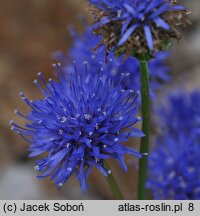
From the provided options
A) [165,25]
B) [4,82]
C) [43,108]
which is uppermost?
[4,82]

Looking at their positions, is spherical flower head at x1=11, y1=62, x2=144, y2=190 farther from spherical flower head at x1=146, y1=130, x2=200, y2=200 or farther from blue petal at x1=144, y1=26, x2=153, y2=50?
spherical flower head at x1=146, y1=130, x2=200, y2=200

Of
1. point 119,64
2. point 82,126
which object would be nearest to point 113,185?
point 82,126

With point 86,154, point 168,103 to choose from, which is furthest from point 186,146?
point 86,154

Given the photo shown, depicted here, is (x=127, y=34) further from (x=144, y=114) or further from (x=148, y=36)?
(x=144, y=114)

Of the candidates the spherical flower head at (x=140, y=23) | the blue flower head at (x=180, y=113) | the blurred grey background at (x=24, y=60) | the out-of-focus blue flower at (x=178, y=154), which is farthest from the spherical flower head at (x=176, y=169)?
the blurred grey background at (x=24, y=60)

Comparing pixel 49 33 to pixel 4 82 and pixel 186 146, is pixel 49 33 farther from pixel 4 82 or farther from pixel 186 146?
pixel 186 146
